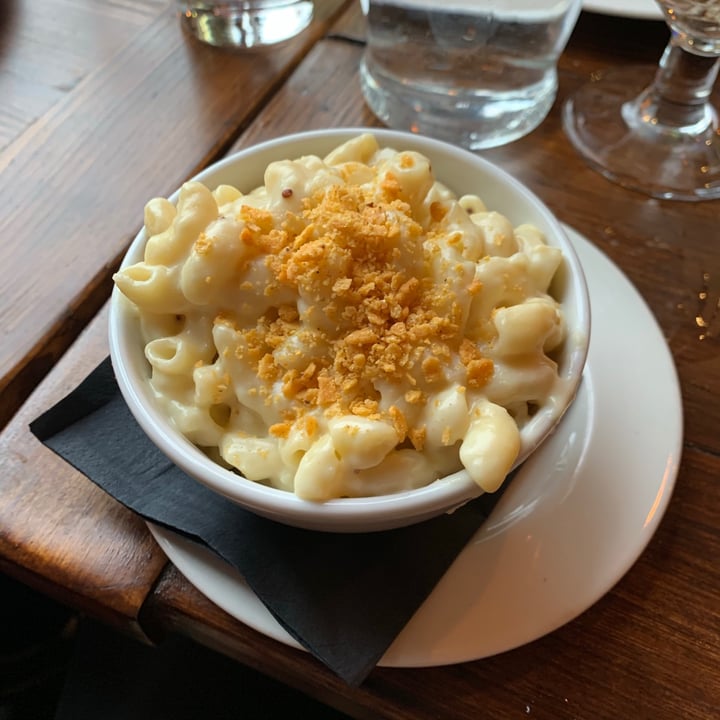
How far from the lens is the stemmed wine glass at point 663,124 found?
860 mm

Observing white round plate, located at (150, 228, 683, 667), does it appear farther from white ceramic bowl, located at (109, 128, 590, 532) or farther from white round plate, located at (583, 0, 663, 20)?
white round plate, located at (583, 0, 663, 20)

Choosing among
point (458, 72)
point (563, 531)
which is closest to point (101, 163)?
point (458, 72)

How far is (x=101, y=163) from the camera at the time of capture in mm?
864

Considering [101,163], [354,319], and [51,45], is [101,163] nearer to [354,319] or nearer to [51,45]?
[51,45]

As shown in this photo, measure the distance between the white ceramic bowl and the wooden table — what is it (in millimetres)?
121

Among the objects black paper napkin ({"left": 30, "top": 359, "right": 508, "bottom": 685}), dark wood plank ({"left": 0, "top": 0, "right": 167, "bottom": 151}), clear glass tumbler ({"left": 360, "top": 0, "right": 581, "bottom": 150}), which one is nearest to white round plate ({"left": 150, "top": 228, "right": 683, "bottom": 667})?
black paper napkin ({"left": 30, "top": 359, "right": 508, "bottom": 685})

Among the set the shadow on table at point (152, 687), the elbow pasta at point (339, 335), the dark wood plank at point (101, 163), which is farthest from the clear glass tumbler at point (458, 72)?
the shadow on table at point (152, 687)

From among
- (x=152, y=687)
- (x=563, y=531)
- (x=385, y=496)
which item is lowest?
(x=152, y=687)

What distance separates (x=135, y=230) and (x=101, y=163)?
130 mm

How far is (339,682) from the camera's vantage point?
52cm

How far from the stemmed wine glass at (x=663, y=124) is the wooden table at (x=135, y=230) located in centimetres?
3

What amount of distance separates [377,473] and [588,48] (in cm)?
79

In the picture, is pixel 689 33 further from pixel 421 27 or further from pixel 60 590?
pixel 60 590

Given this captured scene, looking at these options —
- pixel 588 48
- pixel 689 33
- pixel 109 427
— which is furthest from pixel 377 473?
pixel 588 48
